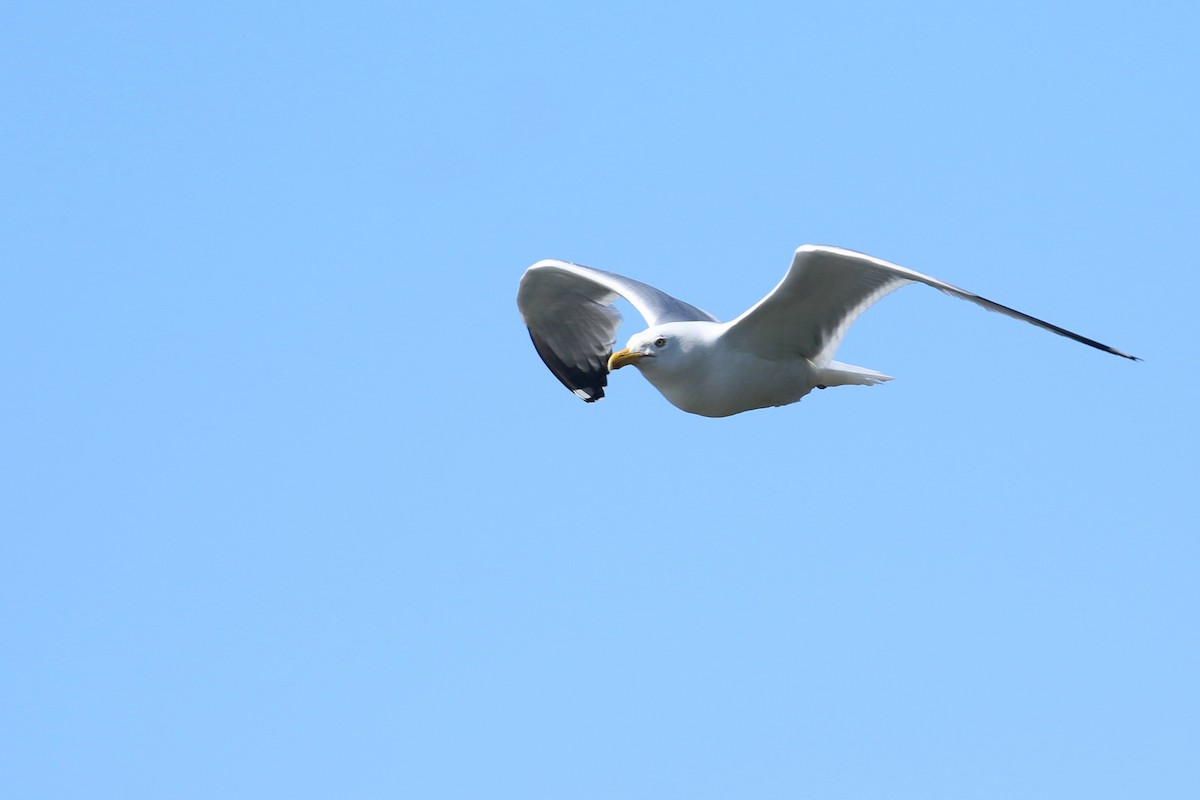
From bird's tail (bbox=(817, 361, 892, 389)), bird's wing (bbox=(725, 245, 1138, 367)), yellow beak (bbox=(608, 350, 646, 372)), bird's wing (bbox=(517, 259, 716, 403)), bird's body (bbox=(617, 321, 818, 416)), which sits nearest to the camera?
bird's wing (bbox=(725, 245, 1138, 367))

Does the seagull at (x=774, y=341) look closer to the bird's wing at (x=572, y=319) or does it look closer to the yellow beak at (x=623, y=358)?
the yellow beak at (x=623, y=358)

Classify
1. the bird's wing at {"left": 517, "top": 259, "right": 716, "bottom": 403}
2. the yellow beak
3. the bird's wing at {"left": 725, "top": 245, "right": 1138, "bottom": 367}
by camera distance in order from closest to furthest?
the bird's wing at {"left": 725, "top": 245, "right": 1138, "bottom": 367}
the yellow beak
the bird's wing at {"left": 517, "top": 259, "right": 716, "bottom": 403}

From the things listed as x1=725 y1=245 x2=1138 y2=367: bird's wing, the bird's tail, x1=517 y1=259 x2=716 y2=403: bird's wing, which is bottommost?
the bird's tail

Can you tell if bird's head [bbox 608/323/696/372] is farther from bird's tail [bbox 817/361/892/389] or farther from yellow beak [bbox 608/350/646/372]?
bird's tail [bbox 817/361/892/389]

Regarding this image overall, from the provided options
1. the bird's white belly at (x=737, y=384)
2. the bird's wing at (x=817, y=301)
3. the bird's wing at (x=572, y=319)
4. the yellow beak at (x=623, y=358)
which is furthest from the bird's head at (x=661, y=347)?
the bird's wing at (x=572, y=319)

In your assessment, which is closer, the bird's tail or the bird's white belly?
the bird's white belly

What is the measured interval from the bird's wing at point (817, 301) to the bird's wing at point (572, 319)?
2407mm

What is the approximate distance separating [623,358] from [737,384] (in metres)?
0.83

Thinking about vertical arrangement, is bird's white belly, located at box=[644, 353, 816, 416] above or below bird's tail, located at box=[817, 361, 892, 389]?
above

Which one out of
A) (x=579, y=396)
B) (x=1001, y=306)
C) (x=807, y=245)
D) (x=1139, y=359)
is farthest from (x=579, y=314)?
(x=1139, y=359)

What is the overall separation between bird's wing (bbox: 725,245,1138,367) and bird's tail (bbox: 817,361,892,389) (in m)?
0.09

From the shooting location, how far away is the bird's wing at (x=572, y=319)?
42.2ft

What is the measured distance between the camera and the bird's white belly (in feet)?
33.8

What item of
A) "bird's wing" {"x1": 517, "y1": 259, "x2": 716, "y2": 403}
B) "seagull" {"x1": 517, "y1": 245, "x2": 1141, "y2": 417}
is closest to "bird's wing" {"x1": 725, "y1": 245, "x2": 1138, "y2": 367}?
"seagull" {"x1": 517, "y1": 245, "x2": 1141, "y2": 417}
